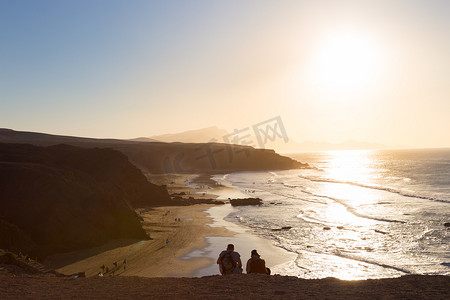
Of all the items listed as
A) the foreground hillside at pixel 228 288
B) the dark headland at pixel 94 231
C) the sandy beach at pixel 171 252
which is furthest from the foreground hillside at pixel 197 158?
the foreground hillside at pixel 228 288

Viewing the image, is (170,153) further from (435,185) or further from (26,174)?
(26,174)

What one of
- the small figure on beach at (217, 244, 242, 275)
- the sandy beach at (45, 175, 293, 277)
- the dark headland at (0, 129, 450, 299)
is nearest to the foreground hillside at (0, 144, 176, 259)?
the dark headland at (0, 129, 450, 299)

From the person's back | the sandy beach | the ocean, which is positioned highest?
the person's back

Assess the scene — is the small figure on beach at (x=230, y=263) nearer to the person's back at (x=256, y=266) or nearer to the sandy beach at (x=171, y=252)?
the person's back at (x=256, y=266)

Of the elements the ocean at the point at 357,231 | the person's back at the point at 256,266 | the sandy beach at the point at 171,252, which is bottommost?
the ocean at the point at 357,231

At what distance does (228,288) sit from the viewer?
37.2ft

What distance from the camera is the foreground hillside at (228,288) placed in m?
10.6

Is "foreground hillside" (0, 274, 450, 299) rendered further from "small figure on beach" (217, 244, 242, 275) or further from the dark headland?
"small figure on beach" (217, 244, 242, 275)

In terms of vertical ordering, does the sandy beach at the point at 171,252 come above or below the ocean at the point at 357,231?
above

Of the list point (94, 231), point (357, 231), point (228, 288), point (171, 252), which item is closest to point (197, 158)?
point (357, 231)

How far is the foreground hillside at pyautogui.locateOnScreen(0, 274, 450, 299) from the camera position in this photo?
10.6 metres

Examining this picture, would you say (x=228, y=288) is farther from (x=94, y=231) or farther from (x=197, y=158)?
(x=197, y=158)

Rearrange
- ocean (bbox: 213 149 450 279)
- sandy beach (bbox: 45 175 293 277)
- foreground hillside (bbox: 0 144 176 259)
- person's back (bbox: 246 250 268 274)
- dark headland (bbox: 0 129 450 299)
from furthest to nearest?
foreground hillside (bbox: 0 144 176 259) < ocean (bbox: 213 149 450 279) < sandy beach (bbox: 45 175 293 277) < person's back (bbox: 246 250 268 274) < dark headland (bbox: 0 129 450 299)

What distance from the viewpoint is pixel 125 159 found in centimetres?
4956
